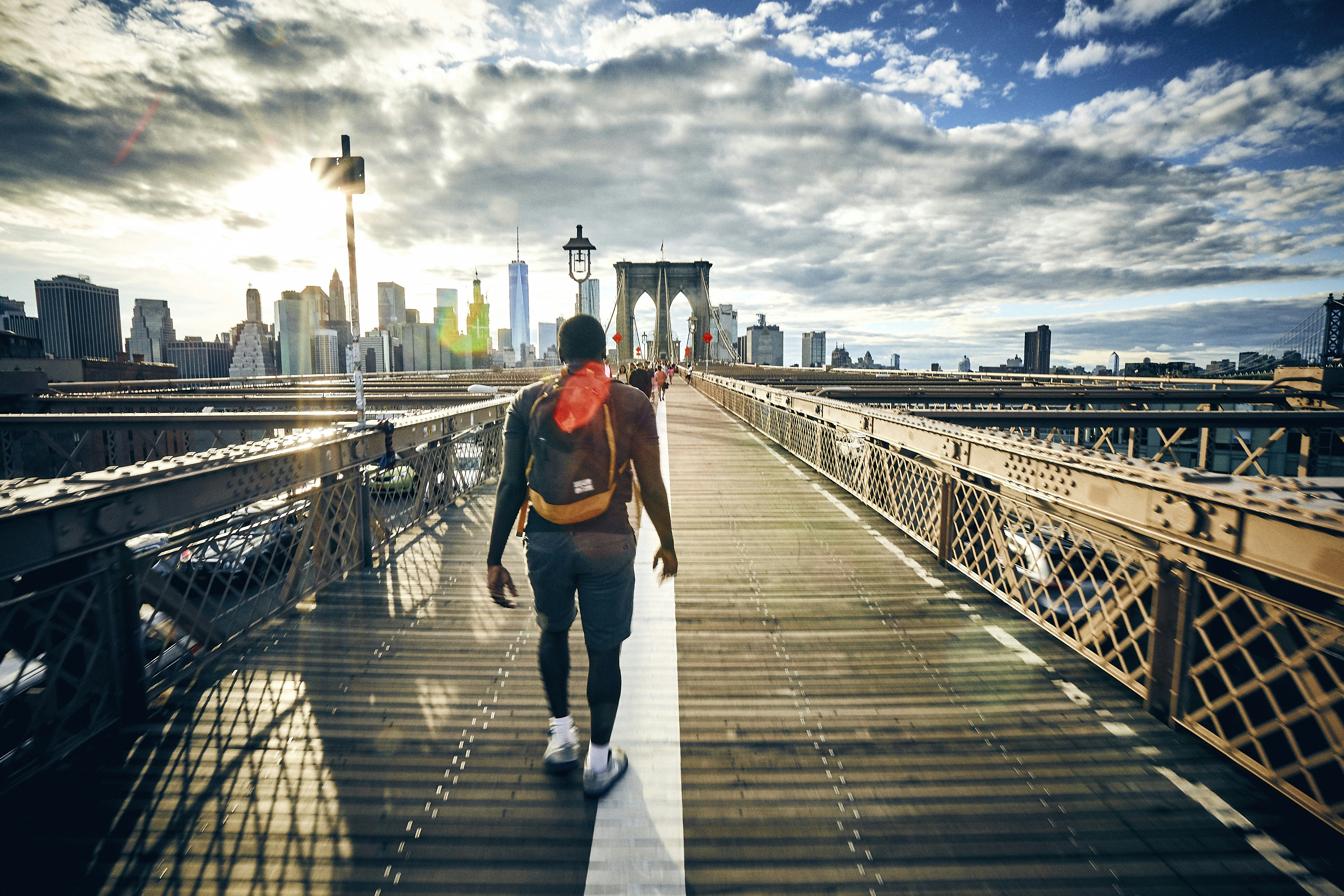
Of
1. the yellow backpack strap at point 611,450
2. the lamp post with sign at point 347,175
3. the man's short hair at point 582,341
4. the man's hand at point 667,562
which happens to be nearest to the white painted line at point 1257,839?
the man's hand at point 667,562

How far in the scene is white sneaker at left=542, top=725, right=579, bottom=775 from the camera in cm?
232

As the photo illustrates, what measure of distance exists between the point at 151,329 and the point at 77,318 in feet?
80.7

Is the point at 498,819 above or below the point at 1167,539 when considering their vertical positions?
below

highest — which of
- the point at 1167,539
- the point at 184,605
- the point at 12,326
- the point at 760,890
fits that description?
the point at 12,326

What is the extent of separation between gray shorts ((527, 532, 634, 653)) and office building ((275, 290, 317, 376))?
124 meters

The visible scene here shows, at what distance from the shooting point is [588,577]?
7.25 ft

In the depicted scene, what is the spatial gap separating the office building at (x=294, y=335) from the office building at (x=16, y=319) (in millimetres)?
35063

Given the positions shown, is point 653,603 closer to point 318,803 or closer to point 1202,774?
point 318,803

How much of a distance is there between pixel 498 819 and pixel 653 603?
1.99 meters

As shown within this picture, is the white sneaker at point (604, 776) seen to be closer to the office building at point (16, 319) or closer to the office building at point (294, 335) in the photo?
the office building at point (16, 319)

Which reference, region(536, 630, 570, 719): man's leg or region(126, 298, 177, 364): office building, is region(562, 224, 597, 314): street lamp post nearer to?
region(536, 630, 570, 719): man's leg

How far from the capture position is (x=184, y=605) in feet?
10.1

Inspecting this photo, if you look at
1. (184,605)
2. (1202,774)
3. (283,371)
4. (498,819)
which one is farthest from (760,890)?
(283,371)

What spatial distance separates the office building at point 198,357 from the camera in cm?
12962
